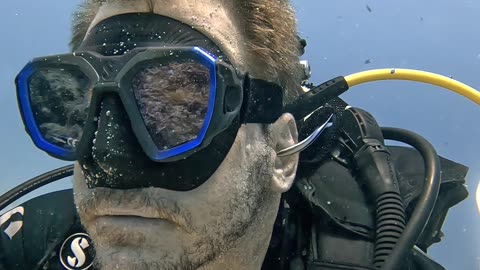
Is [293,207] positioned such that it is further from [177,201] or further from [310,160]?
[177,201]

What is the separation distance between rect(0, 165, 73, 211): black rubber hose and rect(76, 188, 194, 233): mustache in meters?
1.24

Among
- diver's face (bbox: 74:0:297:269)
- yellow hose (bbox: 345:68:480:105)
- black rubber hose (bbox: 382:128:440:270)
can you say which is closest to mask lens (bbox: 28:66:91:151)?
diver's face (bbox: 74:0:297:269)

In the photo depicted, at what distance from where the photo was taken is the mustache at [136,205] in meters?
2.04

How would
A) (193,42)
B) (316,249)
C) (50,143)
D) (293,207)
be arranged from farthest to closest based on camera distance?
1. (293,207)
2. (316,249)
3. (50,143)
4. (193,42)

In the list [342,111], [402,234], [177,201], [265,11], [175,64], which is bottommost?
[402,234]

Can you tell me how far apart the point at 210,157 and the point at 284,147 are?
58 centimetres

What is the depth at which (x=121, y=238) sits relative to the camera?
2.05 metres

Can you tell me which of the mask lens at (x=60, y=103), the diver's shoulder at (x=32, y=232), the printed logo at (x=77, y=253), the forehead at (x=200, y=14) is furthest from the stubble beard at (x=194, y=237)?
the diver's shoulder at (x=32, y=232)

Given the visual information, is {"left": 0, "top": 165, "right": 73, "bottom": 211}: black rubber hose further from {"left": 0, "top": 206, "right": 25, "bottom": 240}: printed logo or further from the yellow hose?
the yellow hose

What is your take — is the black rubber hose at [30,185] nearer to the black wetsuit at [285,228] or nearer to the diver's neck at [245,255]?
the black wetsuit at [285,228]

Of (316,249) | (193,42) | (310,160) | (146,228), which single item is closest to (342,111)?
(310,160)

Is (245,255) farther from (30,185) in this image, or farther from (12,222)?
(30,185)

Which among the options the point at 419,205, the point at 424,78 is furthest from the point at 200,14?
the point at 424,78

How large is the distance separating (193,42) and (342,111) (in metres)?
1.17
